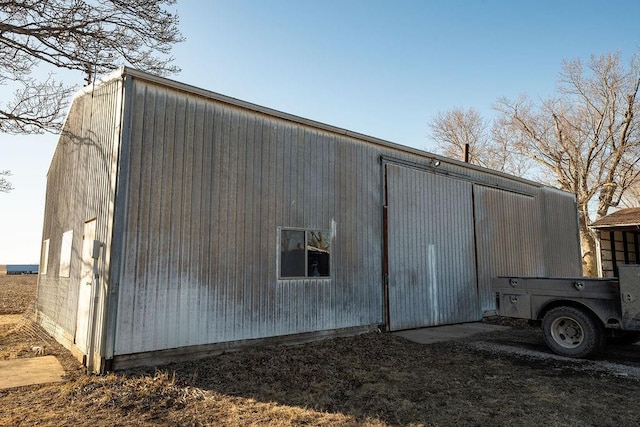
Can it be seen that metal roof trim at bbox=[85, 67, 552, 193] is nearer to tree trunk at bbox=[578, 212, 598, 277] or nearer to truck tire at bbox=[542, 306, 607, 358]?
truck tire at bbox=[542, 306, 607, 358]

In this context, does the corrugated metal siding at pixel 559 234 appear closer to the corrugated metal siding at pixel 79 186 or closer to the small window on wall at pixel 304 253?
the small window on wall at pixel 304 253

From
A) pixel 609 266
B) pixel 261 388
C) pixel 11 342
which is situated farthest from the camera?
pixel 609 266

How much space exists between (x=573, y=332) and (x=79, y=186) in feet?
32.6

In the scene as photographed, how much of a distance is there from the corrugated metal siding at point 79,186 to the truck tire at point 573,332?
7.49 m

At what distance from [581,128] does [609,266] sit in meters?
14.8

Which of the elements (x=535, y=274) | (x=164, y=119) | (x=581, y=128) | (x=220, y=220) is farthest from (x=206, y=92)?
(x=581, y=128)

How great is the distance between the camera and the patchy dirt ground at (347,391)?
437 centimetres

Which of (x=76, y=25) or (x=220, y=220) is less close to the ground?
(x=76, y=25)

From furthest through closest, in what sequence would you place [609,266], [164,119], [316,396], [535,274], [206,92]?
[609,266], [535,274], [206,92], [164,119], [316,396]

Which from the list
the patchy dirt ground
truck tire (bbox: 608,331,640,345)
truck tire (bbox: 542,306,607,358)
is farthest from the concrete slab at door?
truck tire (bbox: 608,331,640,345)

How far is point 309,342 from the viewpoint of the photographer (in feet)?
26.5

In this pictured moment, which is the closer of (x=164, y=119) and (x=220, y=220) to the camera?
(x=164, y=119)

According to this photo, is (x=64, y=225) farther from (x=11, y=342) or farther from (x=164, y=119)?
(x=164, y=119)

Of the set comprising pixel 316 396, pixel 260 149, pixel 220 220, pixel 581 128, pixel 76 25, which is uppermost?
pixel 581 128
